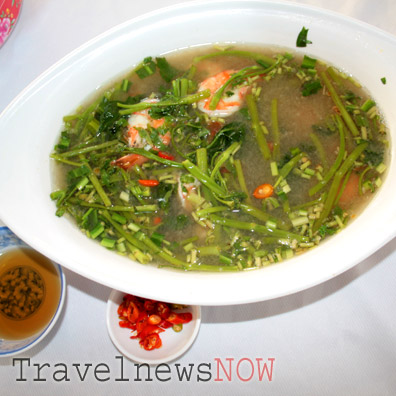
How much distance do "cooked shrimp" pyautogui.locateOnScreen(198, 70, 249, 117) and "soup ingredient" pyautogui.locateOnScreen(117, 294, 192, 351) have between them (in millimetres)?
879

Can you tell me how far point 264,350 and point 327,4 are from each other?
73.0 inches

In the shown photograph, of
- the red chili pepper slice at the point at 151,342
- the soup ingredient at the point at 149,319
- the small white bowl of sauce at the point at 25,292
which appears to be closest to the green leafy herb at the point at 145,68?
the small white bowl of sauce at the point at 25,292

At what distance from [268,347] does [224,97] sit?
1.10 metres

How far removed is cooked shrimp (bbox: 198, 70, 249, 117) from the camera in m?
1.87

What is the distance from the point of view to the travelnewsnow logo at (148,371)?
5.34ft

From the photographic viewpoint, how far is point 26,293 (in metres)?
1.74

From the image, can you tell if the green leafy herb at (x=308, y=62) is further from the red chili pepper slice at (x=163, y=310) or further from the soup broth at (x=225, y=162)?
the red chili pepper slice at (x=163, y=310)

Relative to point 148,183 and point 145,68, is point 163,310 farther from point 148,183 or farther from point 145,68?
point 145,68

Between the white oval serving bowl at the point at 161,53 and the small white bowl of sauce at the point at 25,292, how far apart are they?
0.26 m

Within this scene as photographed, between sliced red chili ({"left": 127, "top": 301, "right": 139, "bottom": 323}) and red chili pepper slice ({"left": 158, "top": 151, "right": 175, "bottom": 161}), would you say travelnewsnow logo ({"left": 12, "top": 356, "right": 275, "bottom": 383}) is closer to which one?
sliced red chili ({"left": 127, "top": 301, "right": 139, "bottom": 323})

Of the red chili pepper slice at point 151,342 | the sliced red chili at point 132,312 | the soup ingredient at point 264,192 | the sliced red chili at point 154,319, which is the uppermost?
the soup ingredient at point 264,192

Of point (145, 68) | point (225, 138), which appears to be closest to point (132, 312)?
point (225, 138)

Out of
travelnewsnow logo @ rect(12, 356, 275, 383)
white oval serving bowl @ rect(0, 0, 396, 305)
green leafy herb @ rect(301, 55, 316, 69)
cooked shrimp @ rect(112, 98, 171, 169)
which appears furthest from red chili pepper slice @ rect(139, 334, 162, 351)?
green leafy herb @ rect(301, 55, 316, 69)

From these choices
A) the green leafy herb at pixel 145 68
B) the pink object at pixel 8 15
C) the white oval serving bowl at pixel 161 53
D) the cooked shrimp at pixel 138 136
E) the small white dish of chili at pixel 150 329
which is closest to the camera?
the white oval serving bowl at pixel 161 53
